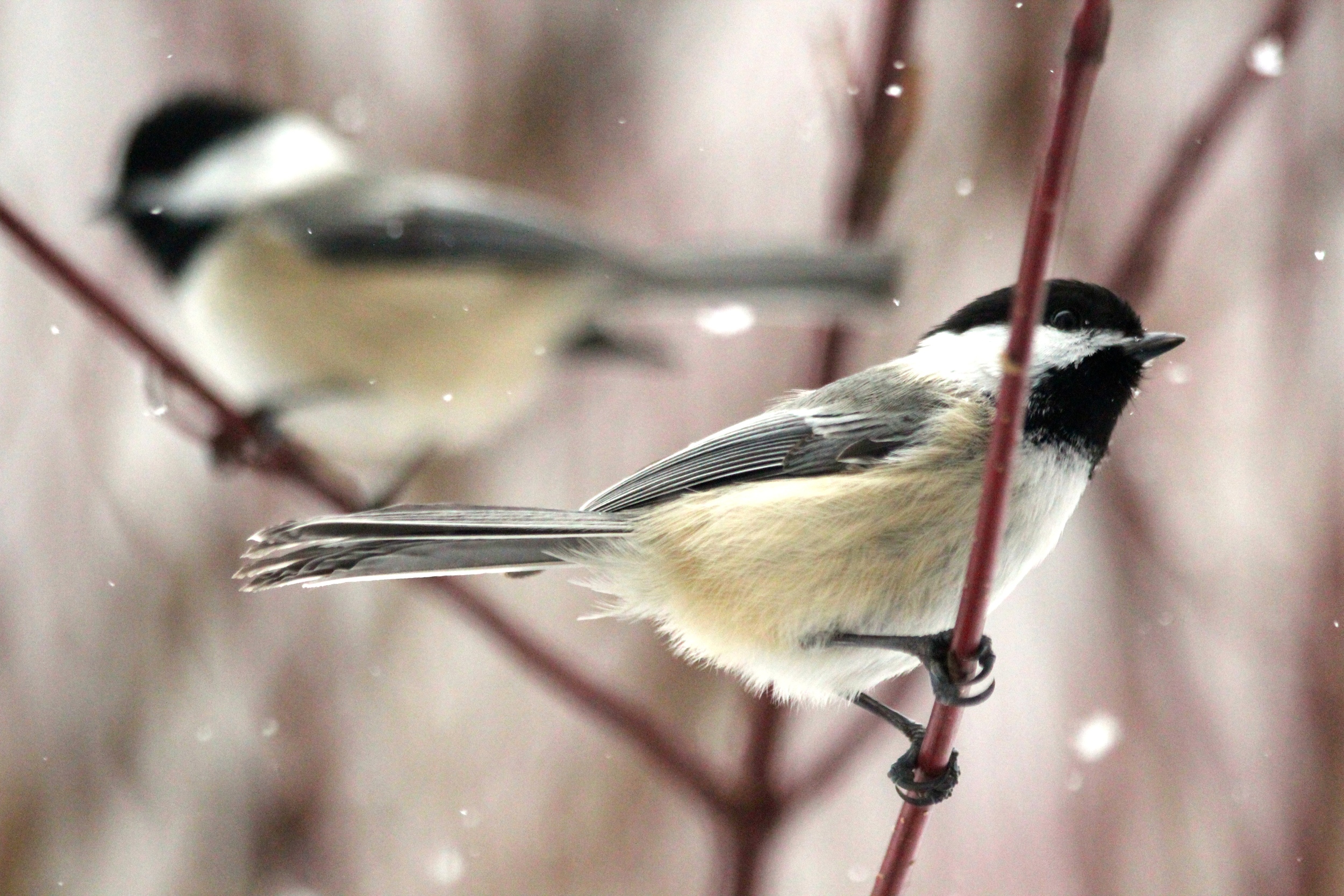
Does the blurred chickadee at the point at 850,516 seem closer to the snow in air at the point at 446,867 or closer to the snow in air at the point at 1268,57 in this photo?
the snow in air at the point at 1268,57

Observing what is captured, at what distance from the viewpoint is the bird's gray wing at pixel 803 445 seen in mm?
1635

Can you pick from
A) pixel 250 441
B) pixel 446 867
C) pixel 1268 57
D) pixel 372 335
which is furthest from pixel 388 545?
pixel 446 867

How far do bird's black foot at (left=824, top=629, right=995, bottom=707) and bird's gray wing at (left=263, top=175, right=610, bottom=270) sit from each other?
1.17 metres

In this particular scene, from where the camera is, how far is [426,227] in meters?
2.61

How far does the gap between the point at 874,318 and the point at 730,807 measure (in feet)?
2.28

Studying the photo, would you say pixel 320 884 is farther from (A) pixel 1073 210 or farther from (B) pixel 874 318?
(A) pixel 1073 210

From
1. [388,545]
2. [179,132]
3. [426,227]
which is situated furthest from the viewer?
[179,132]

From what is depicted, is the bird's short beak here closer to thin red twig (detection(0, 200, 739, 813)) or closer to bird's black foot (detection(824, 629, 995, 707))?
bird's black foot (detection(824, 629, 995, 707))

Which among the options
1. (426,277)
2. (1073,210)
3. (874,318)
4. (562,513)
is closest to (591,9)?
(426,277)

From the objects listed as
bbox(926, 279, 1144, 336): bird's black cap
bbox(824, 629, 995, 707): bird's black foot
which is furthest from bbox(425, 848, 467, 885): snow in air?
bbox(926, 279, 1144, 336): bird's black cap

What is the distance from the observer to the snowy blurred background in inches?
91.4

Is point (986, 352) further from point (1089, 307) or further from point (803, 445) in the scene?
point (803, 445)

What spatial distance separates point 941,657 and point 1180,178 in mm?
623

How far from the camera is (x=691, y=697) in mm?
2883
